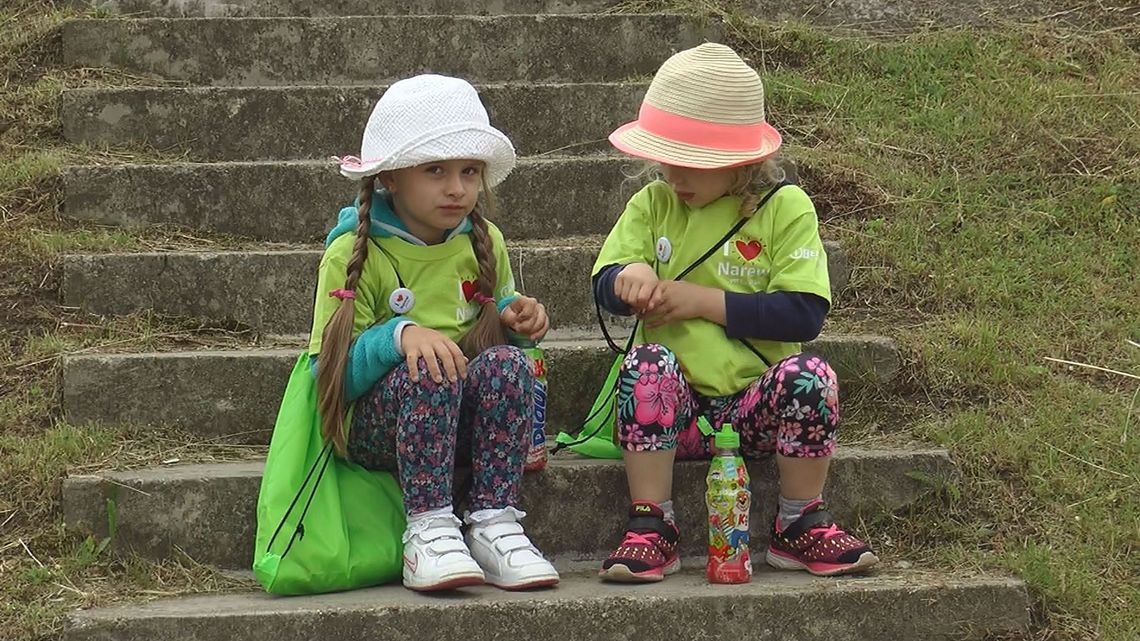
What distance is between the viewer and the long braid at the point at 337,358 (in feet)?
9.75

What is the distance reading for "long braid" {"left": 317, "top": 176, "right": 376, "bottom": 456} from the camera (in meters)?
2.97

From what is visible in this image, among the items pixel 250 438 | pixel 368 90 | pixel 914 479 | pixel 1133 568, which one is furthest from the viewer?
pixel 368 90

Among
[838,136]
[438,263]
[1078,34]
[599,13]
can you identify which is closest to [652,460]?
[438,263]

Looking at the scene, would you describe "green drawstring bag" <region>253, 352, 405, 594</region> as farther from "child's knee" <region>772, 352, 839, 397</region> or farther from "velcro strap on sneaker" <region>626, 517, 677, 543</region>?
"child's knee" <region>772, 352, 839, 397</region>

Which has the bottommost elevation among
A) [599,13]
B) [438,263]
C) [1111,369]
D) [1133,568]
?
[1133,568]

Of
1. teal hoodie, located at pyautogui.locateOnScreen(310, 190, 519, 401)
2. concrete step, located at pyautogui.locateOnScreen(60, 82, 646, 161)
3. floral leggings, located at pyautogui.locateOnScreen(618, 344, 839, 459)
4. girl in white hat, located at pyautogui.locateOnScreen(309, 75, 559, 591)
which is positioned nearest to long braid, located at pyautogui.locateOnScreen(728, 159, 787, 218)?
floral leggings, located at pyautogui.locateOnScreen(618, 344, 839, 459)

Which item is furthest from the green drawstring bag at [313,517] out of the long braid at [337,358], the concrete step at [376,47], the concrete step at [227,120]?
the concrete step at [376,47]

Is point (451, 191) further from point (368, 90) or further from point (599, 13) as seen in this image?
point (599, 13)

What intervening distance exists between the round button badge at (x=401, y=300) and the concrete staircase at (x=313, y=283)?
49 cm

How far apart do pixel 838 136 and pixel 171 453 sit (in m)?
2.28

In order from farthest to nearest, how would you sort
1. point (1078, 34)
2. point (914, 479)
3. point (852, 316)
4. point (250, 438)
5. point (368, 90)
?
point (1078, 34) → point (368, 90) → point (852, 316) → point (250, 438) → point (914, 479)

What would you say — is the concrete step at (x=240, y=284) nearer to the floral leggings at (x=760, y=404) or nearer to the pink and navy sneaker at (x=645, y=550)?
the floral leggings at (x=760, y=404)

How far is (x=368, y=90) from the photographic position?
4445 mm

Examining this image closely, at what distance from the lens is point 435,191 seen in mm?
3078
